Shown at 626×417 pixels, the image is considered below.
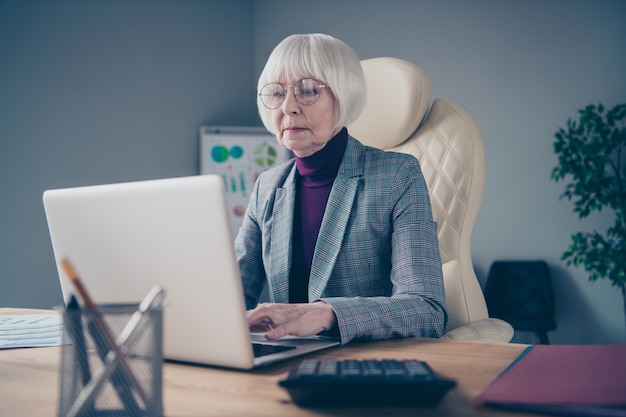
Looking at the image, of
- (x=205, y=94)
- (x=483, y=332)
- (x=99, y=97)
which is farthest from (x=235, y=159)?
(x=483, y=332)

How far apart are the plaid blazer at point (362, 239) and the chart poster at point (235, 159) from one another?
9.27ft

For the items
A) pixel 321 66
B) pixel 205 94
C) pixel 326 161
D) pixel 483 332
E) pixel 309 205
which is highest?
pixel 321 66

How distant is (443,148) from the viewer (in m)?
1.84

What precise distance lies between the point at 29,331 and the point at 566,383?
A: 95cm

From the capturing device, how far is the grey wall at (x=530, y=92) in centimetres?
369

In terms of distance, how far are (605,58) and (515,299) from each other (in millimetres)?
1426

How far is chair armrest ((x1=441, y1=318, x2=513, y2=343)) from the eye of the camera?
1443 millimetres

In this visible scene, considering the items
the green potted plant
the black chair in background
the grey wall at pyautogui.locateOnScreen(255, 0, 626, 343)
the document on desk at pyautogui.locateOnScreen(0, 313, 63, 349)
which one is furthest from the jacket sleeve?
the grey wall at pyautogui.locateOnScreen(255, 0, 626, 343)

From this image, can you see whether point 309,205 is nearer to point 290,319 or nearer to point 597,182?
point 290,319

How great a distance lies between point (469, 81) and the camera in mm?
4090

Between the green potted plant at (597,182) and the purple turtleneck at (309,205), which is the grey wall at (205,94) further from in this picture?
the purple turtleneck at (309,205)

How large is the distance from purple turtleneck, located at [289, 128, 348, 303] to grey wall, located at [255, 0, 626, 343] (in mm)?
2582

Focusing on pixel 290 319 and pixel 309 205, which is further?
pixel 309 205

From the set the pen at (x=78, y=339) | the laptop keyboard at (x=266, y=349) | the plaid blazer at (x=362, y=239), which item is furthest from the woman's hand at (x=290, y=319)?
the pen at (x=78, y=339)
